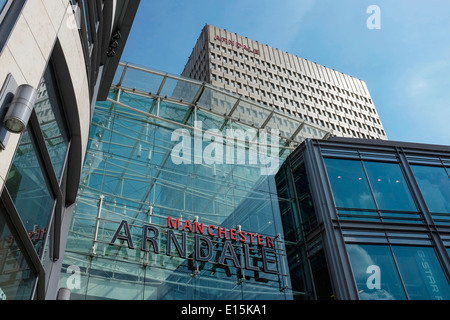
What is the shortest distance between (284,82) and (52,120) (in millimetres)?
82121

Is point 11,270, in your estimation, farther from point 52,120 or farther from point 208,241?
point 208,241

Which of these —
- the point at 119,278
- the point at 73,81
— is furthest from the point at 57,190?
the point at 119,278

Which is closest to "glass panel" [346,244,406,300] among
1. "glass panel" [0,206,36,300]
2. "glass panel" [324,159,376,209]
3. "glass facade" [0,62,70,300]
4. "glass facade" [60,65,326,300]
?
"glass panel" [324,159,376,209]

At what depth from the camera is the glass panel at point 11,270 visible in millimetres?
5617

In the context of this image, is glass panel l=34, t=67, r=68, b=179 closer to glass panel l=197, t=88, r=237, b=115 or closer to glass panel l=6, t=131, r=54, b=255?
glass panel l=6, t=131, r=54, b=255

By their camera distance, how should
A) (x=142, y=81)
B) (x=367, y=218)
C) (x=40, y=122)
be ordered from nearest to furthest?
(x=40, y=122) < (x=367, y=218) < (x=142, y=81)

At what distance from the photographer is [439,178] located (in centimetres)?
2036

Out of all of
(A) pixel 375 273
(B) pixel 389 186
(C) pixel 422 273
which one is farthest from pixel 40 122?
(B) pixel 389 186

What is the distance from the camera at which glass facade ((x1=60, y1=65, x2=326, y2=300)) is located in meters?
14.7

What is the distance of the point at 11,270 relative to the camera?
239 inches

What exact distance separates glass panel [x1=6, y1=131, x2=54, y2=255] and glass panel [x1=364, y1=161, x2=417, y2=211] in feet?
47.8

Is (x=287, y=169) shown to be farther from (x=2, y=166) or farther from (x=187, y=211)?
(x=2, y=166)

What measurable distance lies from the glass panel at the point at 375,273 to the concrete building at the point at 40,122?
10.8m

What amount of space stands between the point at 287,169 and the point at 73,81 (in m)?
14.6
